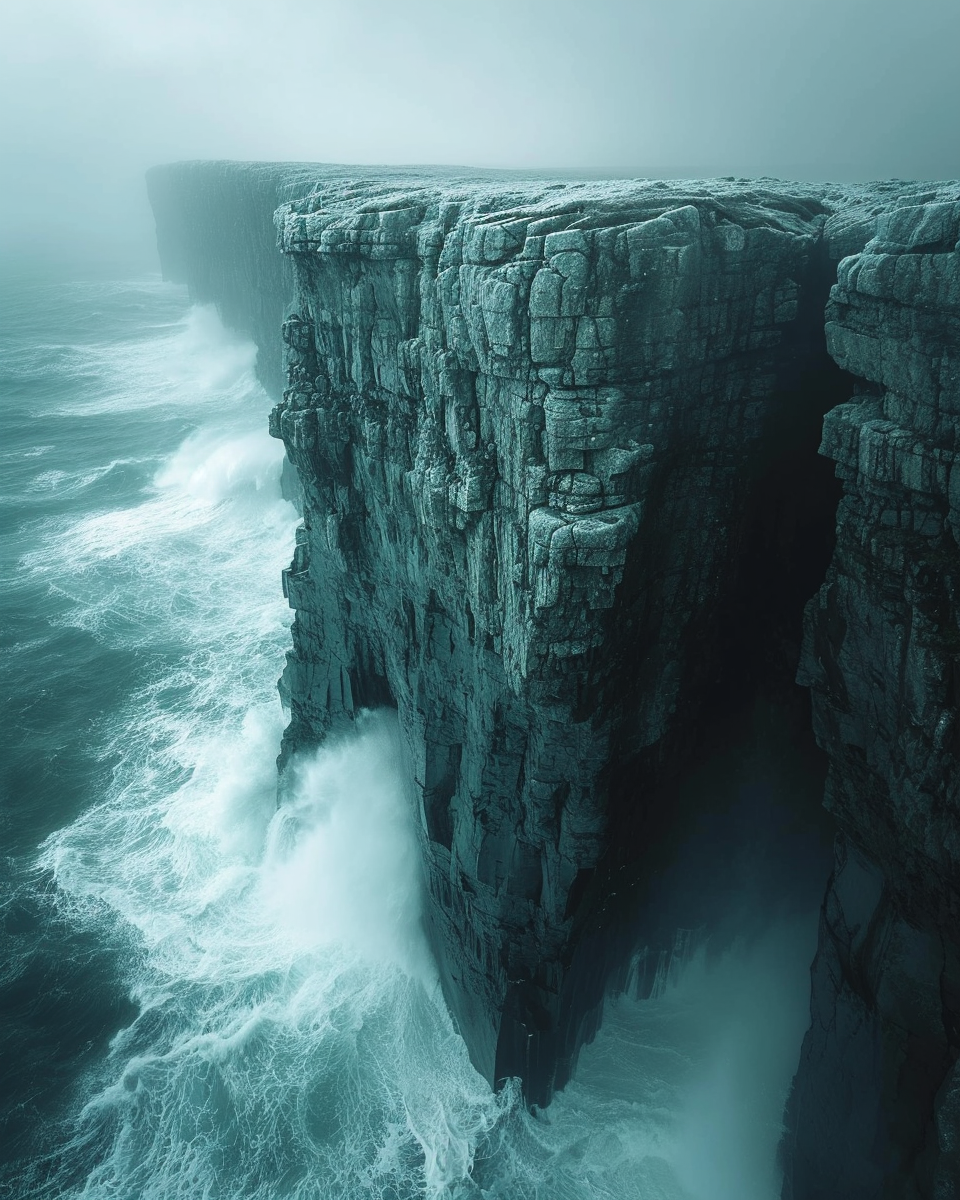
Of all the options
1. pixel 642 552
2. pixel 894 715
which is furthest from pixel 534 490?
pixel 894 715

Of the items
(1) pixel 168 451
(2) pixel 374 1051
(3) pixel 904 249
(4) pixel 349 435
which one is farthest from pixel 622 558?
(1) pixel 168 451

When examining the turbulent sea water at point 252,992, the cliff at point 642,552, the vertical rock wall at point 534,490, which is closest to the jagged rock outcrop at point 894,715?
the cliff at point 642,552

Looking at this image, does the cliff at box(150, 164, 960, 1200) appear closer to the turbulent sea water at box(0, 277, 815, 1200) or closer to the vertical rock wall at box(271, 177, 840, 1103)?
the vertical rock wall at box(271, 177, 840, 1103)

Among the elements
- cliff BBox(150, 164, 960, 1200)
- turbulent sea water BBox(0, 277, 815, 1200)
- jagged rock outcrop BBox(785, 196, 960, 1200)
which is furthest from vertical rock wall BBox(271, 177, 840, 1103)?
jagged rock outcrop BBox(785, 196, 960, 1200)

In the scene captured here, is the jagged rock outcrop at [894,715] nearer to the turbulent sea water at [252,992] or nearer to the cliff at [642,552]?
the cliff at [642,552]

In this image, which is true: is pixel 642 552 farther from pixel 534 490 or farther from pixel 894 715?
pixel 894 715

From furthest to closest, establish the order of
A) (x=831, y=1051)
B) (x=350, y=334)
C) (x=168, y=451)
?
(x=168, y=451), (x=350, y=334), (x=831, y=1051)

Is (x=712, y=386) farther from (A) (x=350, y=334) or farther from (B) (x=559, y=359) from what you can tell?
(A) (x=350, y=334)
